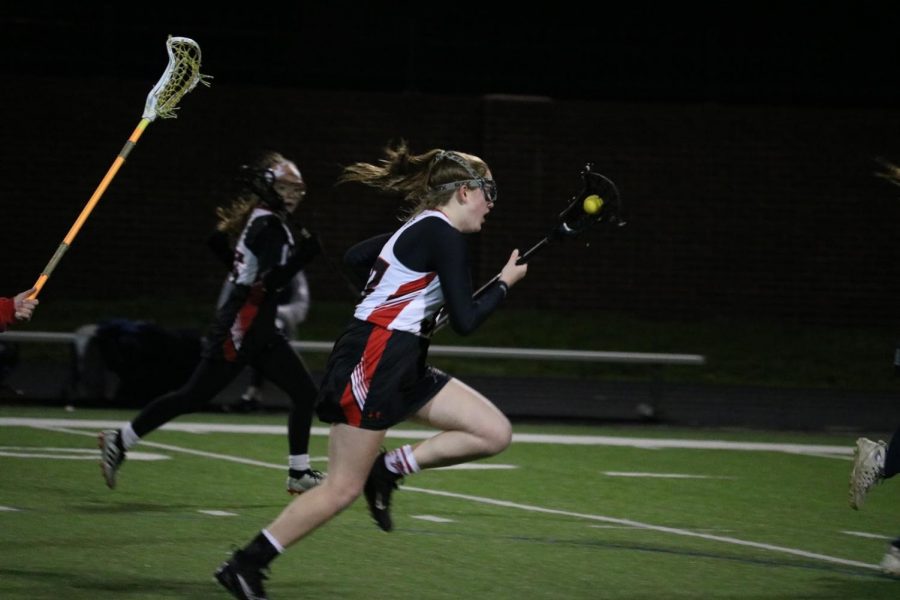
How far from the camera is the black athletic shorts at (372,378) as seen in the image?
21.5ft

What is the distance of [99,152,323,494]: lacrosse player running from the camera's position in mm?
9672

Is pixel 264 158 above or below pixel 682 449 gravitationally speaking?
above

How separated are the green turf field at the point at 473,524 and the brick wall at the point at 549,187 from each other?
8476 mm

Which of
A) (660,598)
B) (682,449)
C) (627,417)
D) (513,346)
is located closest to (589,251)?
(513,346)

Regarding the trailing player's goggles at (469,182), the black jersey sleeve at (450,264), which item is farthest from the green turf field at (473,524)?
the trailing player's goggles at (469,182)

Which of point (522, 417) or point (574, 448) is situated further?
point (522, 417)

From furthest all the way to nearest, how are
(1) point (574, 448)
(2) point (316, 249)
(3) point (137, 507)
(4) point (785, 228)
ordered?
(4) point (785, 228)
(1) point (574, 448)
(2) point (316, 249)
(3) point (137, 507)

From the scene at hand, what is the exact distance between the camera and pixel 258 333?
9.82m

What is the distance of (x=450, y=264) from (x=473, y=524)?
9.49 feet

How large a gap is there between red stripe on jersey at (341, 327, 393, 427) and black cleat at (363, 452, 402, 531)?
0.81 m

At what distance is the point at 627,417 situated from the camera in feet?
54.1

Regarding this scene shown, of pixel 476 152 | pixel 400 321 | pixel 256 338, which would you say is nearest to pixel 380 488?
pixel 400 321

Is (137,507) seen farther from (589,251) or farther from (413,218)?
(589,251)

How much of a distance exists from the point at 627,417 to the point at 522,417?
1.16 metres
